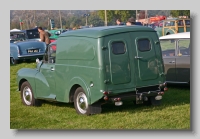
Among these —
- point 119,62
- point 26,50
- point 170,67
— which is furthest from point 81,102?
point 26,50

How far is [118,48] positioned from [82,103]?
1349 mm

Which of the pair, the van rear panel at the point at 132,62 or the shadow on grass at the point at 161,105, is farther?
the shadow on grass at the point at 161,105

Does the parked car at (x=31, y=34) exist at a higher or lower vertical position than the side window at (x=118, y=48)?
higher

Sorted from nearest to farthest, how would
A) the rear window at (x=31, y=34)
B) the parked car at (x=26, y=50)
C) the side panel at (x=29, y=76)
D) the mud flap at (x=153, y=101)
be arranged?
the mud flap at (x=153, y=101)
the side panel at (x=29, y=76)
the parked car at (x=26, y=50)
the rear window at (x=31, y=34)

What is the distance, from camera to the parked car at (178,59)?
11008mm

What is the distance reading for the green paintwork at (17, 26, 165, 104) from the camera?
8133 millimetres

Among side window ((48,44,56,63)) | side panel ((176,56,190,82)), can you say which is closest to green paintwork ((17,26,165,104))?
side window ((48,44,56,63))

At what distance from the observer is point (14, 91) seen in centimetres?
1223

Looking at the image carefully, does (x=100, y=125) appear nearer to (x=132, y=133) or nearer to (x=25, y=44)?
(x=132, y=133)

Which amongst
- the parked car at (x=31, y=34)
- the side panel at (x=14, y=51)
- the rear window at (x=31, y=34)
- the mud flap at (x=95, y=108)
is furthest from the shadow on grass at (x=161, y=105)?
the rear window at (x=31, y=34)

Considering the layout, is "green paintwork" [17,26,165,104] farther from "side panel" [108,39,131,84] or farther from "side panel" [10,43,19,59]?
"side panel" [10,43,19,59]

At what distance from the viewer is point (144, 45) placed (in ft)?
28.5

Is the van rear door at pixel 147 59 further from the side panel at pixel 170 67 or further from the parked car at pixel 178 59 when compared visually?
the side panel at pixel 170 67

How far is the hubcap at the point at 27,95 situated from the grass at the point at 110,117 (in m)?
0.18
